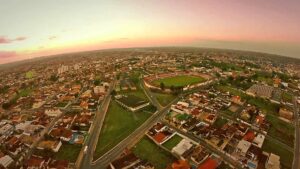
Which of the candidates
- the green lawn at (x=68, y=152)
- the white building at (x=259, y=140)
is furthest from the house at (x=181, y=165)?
the green lawn at (x=68, y=152)

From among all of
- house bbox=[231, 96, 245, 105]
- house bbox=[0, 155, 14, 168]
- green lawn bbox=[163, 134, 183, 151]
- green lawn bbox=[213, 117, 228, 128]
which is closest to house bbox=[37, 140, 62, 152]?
house bbox=[0, 155, 14, 168]

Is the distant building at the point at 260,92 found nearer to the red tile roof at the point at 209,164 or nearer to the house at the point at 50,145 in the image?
the red tile roof at the point at 209,164

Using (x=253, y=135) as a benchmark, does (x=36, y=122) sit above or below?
above

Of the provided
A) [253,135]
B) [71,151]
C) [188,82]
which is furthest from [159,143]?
[188,82]

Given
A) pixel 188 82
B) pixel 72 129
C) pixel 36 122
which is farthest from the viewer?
pixel 188 82

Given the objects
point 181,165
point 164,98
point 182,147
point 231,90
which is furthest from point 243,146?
point 231,90

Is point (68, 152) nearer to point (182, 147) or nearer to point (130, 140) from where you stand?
point (130, 140)

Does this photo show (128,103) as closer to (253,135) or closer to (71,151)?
(71,151)
